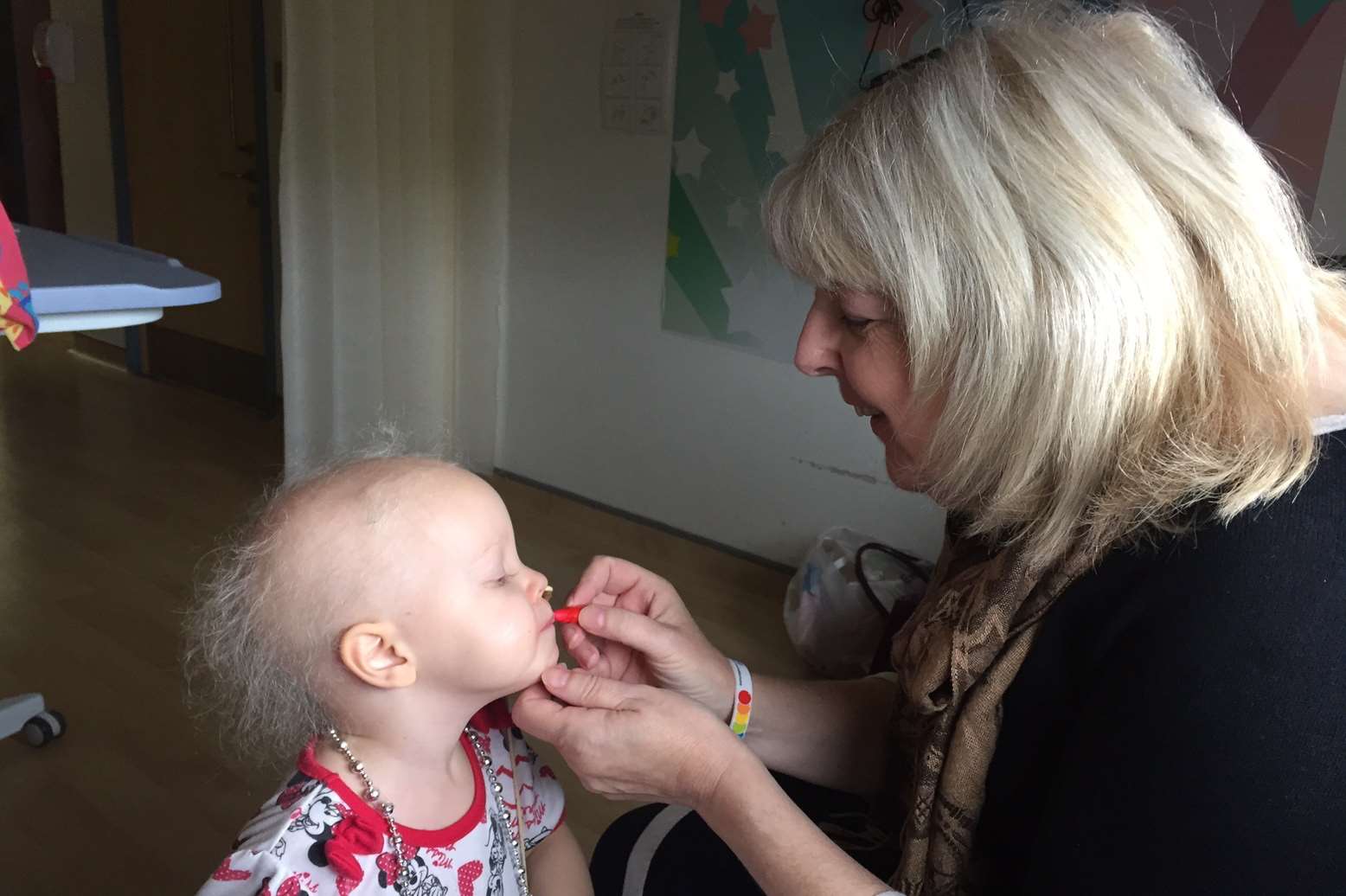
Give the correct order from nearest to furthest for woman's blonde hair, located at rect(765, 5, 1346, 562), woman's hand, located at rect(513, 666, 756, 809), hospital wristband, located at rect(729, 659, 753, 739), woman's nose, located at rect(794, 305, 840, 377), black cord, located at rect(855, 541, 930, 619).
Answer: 1. woman's blonde hair, located at rect(765, 5, 1346, 562)
2. woman's hand, located at rect(513, 666, 756, 809)
3. woman's nose, located at rect(794, 305, 840, 377)
4. hospital wristband, located at rect(729, 659, 753, 739)
5. black cord, located at rect(855, 541, 930, 619)

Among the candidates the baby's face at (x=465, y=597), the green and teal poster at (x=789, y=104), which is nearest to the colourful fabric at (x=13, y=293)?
the baby's face at (x=465, y=597)

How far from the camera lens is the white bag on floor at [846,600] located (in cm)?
232

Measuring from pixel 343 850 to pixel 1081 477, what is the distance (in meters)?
0.64

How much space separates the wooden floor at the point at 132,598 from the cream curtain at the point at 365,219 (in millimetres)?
458

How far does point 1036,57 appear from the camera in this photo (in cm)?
85

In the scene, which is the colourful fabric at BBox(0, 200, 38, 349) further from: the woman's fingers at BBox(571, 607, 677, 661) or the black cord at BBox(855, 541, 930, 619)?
the black cord at BBox(855, 541, 930, 619)

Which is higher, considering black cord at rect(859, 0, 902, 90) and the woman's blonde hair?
black cord at rect(859, 0, 902, 90)

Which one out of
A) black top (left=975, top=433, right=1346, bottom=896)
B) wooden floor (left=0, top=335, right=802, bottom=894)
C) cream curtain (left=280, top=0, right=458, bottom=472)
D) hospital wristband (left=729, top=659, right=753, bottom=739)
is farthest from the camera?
cream curtain (left=280, top=0, right=458, bottom=472)

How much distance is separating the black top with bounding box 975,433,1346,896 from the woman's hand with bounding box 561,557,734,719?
404mm

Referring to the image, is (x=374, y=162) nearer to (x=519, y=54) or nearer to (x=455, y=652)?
(x=519, y=54)

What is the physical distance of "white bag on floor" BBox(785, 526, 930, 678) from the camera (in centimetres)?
232

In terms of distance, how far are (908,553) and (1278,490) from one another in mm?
1845

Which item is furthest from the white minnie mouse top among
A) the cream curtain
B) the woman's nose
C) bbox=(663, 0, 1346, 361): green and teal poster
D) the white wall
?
the cream curtain

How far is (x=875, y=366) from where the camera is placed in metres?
0.96
